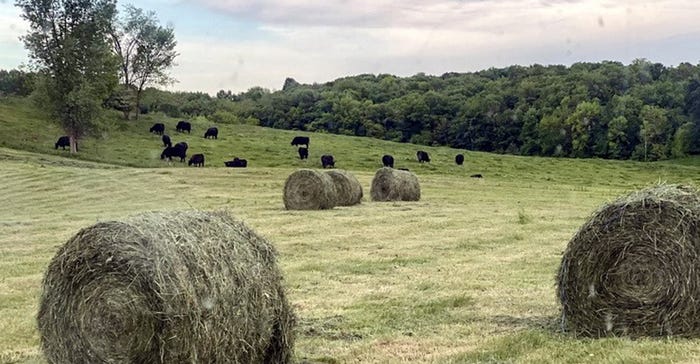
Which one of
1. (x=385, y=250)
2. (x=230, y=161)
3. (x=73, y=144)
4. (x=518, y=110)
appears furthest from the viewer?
(x=518, y=110)

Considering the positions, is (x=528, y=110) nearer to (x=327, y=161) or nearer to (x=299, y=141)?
(x=299, y=141)

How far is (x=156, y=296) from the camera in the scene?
22.1 ft

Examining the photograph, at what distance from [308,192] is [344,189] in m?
1.85

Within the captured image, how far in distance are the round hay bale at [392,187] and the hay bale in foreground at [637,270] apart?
70.5 feet

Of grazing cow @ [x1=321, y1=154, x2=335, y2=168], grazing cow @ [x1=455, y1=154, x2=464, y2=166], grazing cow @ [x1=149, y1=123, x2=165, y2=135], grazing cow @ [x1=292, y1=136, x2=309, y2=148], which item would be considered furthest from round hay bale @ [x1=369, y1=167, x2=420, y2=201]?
grazing cow @ [x1=149, y1=123, x2=165, y2=135]

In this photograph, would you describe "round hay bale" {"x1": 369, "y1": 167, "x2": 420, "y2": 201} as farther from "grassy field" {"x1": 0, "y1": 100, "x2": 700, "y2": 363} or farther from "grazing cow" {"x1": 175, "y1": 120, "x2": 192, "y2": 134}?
"grazing cow" {"x1": 175, "y1": 120, "x2": 192, "y2": 134}

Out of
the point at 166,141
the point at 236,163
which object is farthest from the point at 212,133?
the point at 236,163

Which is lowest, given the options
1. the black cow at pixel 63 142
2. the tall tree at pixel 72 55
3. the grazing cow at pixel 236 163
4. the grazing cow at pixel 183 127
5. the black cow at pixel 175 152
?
the grazing cow at pixel 236 163

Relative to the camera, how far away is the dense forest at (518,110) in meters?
74.4

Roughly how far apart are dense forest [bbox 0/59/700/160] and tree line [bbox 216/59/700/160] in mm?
115

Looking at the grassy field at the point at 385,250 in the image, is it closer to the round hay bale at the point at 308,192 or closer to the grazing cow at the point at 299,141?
the round hay bale at the point at 308,192

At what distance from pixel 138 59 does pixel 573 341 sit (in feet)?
226

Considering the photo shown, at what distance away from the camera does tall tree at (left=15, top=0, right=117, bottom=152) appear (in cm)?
5253

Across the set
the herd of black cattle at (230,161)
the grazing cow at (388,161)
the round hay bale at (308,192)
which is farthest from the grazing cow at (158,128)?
the round hay bale at (308,192)
